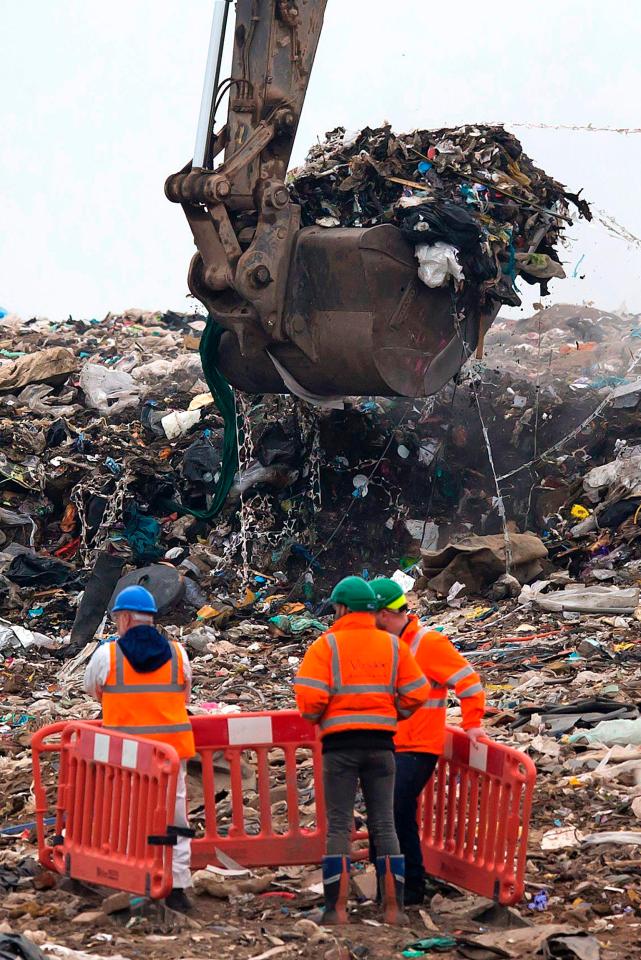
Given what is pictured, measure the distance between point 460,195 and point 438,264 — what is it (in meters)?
0.73

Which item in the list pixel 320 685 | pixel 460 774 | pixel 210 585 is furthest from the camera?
pixel 210 585

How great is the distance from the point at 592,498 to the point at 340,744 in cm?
681

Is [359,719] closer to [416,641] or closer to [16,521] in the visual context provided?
[416,641]

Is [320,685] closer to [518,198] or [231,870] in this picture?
[231,870]

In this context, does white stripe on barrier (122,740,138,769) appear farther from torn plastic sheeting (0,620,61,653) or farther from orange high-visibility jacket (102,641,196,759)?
torn plastic sheeting (0,620,61,653)

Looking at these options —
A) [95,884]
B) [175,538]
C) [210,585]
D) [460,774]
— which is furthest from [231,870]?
[175,538]

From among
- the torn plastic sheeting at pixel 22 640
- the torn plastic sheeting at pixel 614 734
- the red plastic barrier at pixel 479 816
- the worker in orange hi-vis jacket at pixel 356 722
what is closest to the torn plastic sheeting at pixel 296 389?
the torn plastic sheeting at pixel 22 640

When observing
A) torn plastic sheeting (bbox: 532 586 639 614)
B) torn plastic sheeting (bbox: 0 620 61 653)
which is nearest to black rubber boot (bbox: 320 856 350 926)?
torn plastic sheeting (bbox: 532 586 639 614)

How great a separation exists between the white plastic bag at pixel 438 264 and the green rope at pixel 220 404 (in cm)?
154

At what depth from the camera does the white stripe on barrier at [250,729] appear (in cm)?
551

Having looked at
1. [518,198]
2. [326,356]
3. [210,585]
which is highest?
[518,198]

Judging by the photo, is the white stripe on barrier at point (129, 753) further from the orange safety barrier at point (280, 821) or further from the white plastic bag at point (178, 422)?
the white plastic bag at point (178, 422)

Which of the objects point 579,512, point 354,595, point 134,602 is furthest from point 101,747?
point 579,512

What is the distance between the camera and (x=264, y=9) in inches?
367
